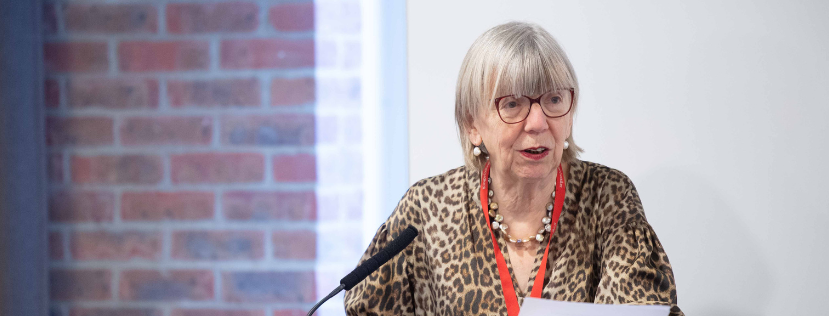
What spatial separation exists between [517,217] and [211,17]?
93 centimetres

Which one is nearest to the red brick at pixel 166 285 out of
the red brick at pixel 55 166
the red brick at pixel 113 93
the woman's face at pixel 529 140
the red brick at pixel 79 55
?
the red brick at pixel 55 166

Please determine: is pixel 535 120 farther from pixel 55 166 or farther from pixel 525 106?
pixel 55 166

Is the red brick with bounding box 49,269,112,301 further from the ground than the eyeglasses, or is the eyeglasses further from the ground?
the eyeglasses

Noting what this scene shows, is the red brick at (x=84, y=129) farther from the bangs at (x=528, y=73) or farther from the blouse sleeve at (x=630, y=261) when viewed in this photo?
the blouse sleeve at (x=630, y=261)

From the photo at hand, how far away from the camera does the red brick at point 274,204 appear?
57.4 inches

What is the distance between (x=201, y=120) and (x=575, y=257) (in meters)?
0.97

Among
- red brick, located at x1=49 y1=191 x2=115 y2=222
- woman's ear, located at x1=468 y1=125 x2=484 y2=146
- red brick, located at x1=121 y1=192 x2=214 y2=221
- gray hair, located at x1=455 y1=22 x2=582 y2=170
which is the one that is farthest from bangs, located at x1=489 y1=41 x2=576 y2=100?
red brick, located at x1=49 y1=191 x2=115 y2=222

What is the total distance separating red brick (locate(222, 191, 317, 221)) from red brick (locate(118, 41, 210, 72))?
1.12 feet

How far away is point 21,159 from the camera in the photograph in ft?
4.63

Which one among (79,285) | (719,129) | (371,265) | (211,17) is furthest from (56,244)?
(719,129)

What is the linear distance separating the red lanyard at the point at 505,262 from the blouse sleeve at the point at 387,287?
0.14m

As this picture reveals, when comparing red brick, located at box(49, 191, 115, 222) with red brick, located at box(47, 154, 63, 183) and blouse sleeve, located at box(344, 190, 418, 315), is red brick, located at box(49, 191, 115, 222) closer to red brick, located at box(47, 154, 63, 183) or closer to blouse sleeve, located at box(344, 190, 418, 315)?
red brick, located at box(47, 154, 63, 183)

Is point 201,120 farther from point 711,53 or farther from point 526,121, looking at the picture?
point 711,53

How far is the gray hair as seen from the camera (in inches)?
36.3
